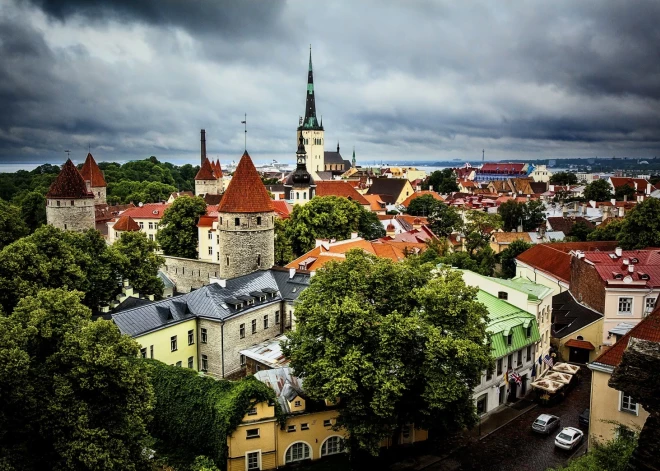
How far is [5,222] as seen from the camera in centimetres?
5247

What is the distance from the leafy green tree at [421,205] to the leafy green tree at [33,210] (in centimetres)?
5480

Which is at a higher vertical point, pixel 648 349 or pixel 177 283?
pixel 648 349

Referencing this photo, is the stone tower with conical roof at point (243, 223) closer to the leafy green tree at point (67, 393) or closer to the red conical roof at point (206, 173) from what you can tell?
the leafy green tree at point (67, 393)

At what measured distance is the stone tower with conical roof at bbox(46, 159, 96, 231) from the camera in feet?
168

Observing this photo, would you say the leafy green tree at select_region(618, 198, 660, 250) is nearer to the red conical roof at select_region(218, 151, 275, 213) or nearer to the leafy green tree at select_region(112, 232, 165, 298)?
the red conical roof at select_region(218, 151, 275, 213)

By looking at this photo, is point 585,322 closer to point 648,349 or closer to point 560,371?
point 560,371

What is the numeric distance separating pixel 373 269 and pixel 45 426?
13764 mm

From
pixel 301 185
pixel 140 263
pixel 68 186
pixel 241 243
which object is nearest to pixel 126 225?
pixel 68 186

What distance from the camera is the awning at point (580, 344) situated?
3392 cm

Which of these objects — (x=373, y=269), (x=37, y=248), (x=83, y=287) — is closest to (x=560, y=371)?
(x=373, y=269)

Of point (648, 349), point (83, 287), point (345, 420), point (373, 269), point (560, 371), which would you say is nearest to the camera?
point (648, 349)

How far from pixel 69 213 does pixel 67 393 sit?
39.1m

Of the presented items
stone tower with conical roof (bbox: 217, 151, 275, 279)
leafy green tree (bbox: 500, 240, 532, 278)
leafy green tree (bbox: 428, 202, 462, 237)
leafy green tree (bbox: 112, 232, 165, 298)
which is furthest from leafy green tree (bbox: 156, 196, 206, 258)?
leafy green tree (bbox: 428, 202, 462, 237)

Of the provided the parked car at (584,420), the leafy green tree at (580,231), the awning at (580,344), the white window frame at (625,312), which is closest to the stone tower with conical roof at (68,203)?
the awning at (580,344)
